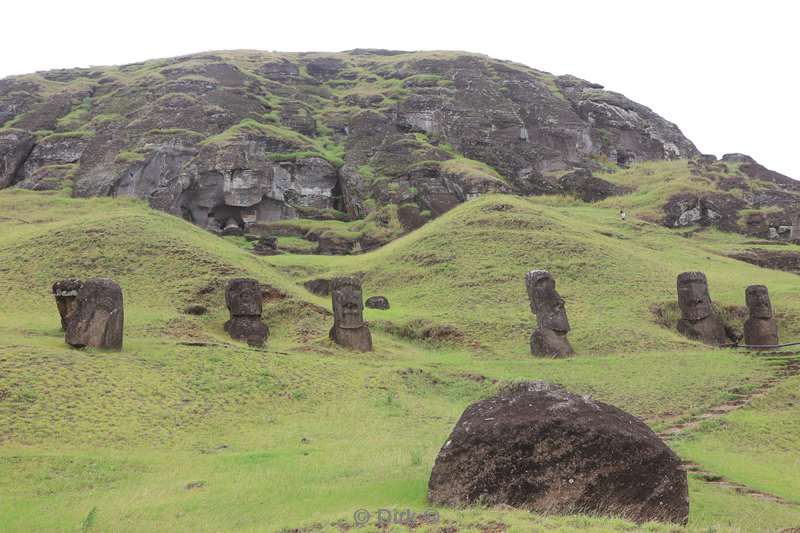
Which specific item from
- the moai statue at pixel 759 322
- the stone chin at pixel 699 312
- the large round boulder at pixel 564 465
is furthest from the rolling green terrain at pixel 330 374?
the moai statue at pixel 759 322

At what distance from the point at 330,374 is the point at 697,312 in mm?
15903

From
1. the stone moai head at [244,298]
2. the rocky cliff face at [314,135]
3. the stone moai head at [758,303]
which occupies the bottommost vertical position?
the stone moai head at [244,298]

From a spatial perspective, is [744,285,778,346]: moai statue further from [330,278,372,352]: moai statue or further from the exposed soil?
[330,278,372,352]: moai statue

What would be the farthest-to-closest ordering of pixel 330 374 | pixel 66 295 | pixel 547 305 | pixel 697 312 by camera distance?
pixel 697 312, pixel 547 305, pixel 66 295, pixel 330 374

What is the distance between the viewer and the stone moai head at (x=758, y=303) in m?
26.2

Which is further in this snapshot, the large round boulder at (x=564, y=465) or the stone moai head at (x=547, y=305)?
the stone moai head at (x=547, y=305)

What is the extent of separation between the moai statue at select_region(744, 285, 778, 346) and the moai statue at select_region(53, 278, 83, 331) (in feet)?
80.3

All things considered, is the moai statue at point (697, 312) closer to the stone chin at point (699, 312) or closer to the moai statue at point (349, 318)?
the stone chin at point (699, 312)

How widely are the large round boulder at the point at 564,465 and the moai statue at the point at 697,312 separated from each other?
69.2 ft

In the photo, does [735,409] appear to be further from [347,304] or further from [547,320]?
[347,304]

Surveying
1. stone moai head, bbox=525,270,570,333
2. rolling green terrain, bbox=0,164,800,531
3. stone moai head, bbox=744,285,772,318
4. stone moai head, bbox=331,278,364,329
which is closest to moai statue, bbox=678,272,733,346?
rolling green terrain, bbox=0,164,800,531

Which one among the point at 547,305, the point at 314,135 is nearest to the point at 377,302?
the point at 547,305

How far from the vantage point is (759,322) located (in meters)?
26.2

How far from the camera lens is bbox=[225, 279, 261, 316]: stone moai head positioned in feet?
86.3
